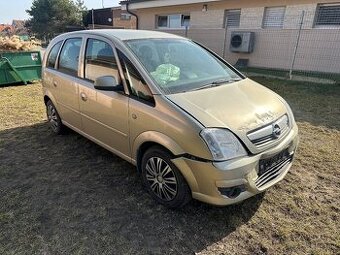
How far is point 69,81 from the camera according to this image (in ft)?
13.4

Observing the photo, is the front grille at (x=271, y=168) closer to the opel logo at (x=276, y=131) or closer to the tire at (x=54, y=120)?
the opel logo at (x=276, y=131)

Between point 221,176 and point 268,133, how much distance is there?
673 millimetres

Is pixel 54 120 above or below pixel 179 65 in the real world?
below

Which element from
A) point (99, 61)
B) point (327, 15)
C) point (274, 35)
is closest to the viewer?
point (99, 61)

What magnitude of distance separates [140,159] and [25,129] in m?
3.20

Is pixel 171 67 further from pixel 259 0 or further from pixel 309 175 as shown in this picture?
pixel 259 0

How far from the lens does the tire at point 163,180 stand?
2744 mm

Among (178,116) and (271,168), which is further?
(271,168)

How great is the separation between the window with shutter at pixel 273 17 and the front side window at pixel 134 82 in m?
10.1

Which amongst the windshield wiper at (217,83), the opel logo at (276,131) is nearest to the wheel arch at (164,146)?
the windshield wiper at (217,83)

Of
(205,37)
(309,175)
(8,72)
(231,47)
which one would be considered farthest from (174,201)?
(205,37)

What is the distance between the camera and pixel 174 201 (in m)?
2.87

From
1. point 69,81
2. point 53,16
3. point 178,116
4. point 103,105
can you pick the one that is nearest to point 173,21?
point 69,81

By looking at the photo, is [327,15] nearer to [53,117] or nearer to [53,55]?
[53,55]
